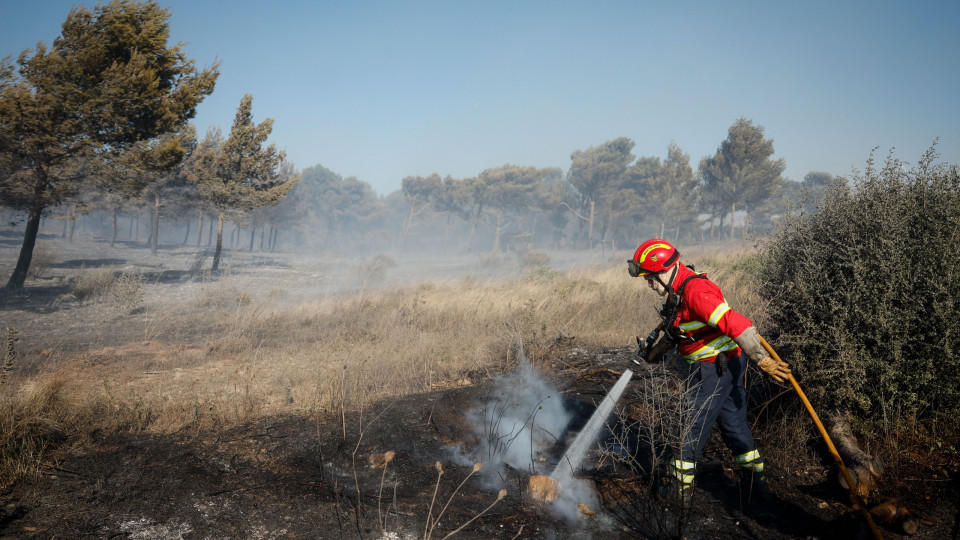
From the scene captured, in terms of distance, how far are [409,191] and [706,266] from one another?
4799 centimetres

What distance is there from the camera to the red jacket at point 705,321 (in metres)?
3.12

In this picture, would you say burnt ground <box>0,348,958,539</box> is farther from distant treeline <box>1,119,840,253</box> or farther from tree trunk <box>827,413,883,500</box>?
distant treeline <box>1,119,840,253</box>

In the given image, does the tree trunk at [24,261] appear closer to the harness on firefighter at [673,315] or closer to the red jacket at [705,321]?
the harness on firefighter at [673,315]

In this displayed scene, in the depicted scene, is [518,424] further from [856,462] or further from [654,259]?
[856,462]

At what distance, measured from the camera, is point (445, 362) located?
7.02 meters

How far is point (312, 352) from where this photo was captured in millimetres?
8016

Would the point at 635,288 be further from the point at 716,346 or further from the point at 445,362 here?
the point at 716,346

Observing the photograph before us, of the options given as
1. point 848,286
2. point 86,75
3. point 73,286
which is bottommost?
point 73,286

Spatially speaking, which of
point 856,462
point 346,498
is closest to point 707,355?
point 856,462

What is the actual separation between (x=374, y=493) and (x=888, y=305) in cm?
435

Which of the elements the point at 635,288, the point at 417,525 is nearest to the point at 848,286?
the point at 417,525

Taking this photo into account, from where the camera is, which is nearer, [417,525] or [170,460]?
[417,525]

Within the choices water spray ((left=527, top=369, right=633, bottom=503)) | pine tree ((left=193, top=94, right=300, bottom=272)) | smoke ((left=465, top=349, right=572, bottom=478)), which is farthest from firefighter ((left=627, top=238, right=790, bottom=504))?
pine tree ((left=193, top=94, right=300, bottom=272))

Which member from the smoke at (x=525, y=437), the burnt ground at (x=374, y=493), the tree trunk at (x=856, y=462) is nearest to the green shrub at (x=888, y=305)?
the tree trunk at (x=856, y=462)
